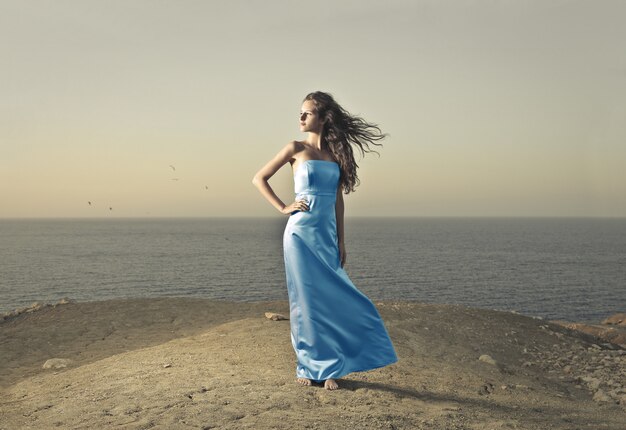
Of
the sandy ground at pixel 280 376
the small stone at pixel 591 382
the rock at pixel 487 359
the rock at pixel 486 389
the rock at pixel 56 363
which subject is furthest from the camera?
the rock at pixel 56 363

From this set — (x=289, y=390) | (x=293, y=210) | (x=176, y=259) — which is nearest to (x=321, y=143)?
(x=293, y=210)

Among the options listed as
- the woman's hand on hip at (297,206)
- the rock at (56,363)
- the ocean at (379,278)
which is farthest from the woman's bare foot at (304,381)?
the ocean at (379,278)

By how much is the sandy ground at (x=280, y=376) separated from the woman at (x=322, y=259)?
438 millimetres

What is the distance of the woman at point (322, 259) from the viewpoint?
6211 mm

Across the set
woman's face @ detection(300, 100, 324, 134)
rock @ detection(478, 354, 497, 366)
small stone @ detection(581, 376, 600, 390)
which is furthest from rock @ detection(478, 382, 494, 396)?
woman's face @ detection(300, 100, 324, 134)

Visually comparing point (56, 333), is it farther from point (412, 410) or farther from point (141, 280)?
point (141, 280)

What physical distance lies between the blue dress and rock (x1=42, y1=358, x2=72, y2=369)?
5858 mm

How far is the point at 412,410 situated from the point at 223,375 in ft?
8.07

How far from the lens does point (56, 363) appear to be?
33.5ft

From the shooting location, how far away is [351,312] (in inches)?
250

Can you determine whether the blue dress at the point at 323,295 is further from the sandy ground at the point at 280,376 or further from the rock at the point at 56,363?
the rock at the point at 56,363

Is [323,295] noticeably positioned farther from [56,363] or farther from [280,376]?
[56,363]

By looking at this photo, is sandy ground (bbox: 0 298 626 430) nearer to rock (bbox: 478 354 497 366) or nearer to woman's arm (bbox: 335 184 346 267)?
rock (bbox: 478 354 497 366)

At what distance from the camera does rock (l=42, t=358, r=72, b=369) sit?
10086 millimetres
